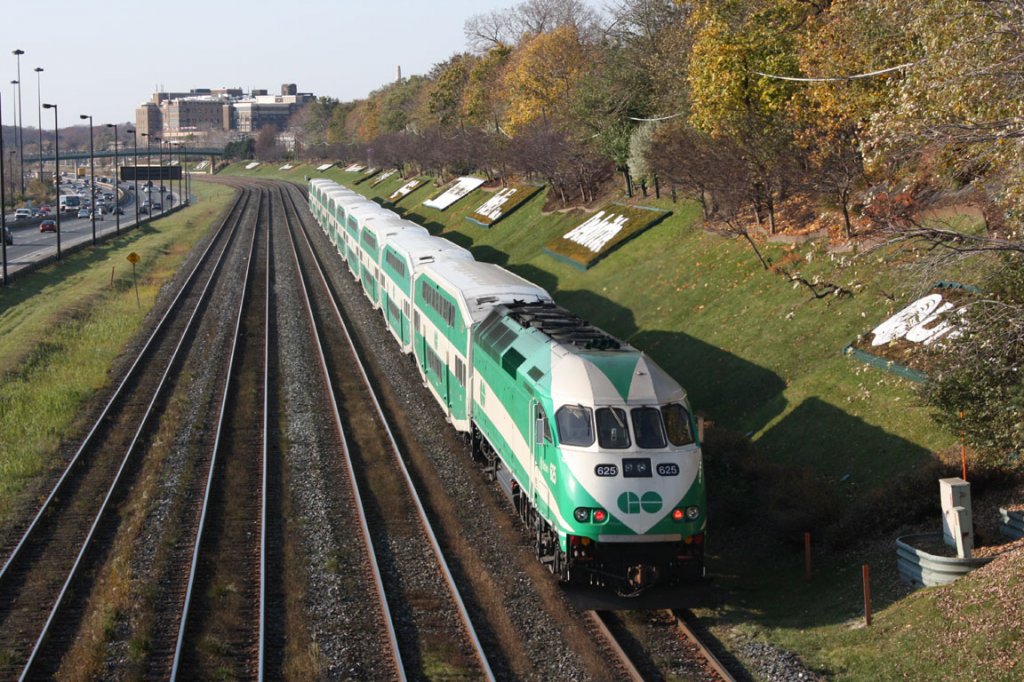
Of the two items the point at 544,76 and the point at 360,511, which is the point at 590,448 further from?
the point at 544,76

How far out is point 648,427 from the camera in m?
16.2

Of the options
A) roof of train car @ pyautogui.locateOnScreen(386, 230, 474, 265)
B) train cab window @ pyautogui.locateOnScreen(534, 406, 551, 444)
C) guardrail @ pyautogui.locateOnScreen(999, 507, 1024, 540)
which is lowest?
guardrail @ pyautogui.locateOnScreen(999, 507, 1024, 540)

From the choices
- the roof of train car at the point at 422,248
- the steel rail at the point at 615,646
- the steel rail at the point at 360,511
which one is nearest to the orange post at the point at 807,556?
the steel rail at the point at 615,646

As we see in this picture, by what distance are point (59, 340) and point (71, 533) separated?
2164 cm

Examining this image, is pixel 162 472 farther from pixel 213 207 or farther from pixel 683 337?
pixel 213 207

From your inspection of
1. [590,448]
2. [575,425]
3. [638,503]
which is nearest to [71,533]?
[575,425]

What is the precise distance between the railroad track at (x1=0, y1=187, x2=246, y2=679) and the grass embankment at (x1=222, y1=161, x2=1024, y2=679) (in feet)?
33.1

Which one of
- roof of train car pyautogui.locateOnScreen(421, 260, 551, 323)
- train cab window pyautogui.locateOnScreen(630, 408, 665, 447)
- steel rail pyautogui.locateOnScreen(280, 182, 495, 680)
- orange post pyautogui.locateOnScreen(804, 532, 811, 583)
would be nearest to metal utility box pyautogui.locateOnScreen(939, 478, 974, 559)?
orange post pyautogui.locateOnScreen(804, 532, 811, 583)

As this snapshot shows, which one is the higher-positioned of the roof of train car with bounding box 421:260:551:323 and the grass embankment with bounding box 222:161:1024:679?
the roof of train car with bounding box 421:260:551:323

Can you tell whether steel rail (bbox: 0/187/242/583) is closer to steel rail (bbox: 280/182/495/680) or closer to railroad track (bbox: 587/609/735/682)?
steel rail (bbox: 280/182/495/680)

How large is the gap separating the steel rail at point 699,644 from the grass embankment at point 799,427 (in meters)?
0.56

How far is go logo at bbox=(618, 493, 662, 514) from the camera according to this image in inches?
621

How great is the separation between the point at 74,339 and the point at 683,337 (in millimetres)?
23496

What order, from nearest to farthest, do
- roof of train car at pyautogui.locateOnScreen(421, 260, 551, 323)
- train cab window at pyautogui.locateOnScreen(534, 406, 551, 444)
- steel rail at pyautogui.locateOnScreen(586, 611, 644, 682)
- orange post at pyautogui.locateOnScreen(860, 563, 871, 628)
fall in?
steel rail at pyautogui.locateOnScreen(586, 611, 644, 682) → orange post at pyautogui.locateOnScreen(860, 563, 871, 628) → train cab window at pyautogui.locateOnScreen(534, 406, 551, 444) → roof of train car at pyautogui.locateOnScreen(421, 260, 551, 323)
